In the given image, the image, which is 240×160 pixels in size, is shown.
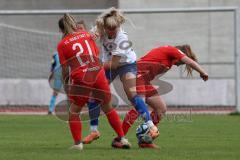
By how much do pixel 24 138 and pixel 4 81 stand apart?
1010cm

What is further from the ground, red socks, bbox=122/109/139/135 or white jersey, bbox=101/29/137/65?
white jersey, bbox=101/29/137/65

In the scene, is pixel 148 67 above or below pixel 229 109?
above

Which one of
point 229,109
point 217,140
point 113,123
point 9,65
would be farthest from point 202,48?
point 113,123

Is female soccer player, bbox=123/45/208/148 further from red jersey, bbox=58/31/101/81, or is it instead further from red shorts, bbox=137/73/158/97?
red jersey, bbox=58/31/101/81

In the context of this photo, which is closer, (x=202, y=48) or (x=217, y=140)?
(x=217, y=140)

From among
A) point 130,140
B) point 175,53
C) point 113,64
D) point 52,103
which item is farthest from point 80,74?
point 52,103

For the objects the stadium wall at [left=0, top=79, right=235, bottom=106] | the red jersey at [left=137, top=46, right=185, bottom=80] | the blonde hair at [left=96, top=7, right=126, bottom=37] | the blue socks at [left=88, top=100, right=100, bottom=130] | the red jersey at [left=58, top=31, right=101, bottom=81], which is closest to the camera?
the red jersey at [left=58, top=31, right=101, bottom=81]

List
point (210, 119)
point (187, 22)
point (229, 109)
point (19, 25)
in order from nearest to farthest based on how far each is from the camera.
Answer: point (210, 119) → point (229, 109) → point (187, 22) → point (19, 25)

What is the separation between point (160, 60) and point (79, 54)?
4.83ft

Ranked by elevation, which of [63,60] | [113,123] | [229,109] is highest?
[63,60]

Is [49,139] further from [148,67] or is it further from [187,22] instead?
[187,22]

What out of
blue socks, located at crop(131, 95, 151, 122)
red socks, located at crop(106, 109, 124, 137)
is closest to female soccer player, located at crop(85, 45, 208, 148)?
blue socks, located at crop(131, 95, 151, 122)

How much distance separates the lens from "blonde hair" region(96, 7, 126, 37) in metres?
11.3

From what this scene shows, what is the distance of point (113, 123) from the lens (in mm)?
11188
